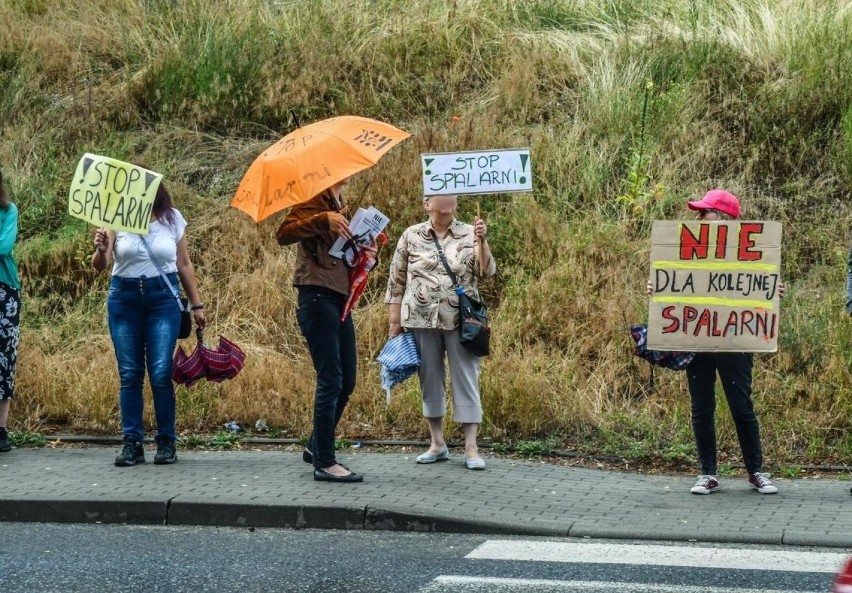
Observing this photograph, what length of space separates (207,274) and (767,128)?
5423 mm

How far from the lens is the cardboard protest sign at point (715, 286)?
24.9 ft

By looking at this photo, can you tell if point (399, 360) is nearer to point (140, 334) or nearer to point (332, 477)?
point (332, 477)

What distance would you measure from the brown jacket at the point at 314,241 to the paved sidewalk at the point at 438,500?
1249 mm

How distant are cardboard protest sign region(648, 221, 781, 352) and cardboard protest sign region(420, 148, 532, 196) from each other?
0.95 m

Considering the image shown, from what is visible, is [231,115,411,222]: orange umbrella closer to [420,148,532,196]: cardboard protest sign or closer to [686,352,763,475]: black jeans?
[420,148,532,196]: cardboard protest sign

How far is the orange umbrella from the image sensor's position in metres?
7.30

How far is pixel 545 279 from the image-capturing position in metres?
10.6

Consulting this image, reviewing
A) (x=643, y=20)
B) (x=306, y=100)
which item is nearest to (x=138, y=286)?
(x=306, y=100)

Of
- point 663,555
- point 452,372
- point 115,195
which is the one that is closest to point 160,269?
point 115,195

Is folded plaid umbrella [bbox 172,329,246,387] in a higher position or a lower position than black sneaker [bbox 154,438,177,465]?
higher

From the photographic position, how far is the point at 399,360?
8.21 metres

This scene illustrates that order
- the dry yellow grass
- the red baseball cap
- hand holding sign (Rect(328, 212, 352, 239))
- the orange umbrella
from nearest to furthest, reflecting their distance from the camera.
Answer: the orange umbrella
hand holding sign (Rect(328, 212, 352, 239))
the red baseball cap
the dry yellow grass

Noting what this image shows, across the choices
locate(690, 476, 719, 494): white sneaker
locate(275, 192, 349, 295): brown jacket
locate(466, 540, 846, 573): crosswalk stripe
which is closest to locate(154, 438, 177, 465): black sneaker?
locate(275, 192, 349, 295): brown jacket

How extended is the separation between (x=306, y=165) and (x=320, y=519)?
6.60 ft
